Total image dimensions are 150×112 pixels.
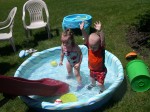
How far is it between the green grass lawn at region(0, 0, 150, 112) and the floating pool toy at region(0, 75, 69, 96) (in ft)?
1.09

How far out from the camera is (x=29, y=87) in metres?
4.54

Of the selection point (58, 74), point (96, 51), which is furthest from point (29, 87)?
point (58, 74)

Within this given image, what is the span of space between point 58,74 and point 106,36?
2.09 metres

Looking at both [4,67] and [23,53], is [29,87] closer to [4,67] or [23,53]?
[4,67]

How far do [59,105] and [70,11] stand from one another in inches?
262

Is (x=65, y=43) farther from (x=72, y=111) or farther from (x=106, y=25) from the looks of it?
(x=106, y=25)

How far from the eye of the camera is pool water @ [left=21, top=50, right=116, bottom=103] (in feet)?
17.5

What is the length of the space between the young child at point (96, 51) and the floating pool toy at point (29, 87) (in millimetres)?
726

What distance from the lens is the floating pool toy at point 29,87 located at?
4.29 meters

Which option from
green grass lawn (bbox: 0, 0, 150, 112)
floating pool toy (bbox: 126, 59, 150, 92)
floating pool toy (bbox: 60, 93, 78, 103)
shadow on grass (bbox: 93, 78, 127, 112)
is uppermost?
floating pool toy (bbox: 126, 59, 150, 92)

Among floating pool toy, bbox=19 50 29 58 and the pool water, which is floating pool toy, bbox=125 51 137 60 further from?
floating pool toy, bbox=19 50 29 58

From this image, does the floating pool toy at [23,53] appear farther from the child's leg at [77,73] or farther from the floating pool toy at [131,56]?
the floating pool toy at [131,56]

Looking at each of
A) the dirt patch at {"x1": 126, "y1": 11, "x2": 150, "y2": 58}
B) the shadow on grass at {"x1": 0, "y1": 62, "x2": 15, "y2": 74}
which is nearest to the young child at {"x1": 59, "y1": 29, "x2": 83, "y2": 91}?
the shadow on grass at {"x1": 0, "y1": 62, "x2": 15, "y2": 74}

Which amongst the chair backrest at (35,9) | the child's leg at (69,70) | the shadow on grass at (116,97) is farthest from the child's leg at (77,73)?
the chair backrest at (35,9)
